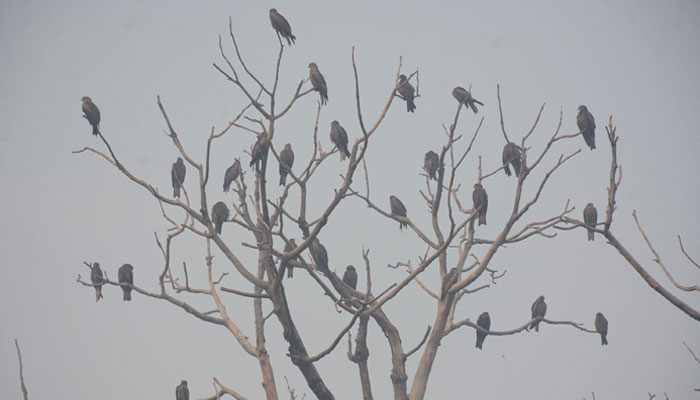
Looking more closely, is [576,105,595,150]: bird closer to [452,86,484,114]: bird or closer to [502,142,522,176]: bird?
[502,142,522,176]: bird

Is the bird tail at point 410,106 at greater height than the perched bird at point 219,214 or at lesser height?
greater

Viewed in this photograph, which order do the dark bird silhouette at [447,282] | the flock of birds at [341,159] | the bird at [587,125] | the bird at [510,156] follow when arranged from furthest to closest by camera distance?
the bird at [510,156], the bird at [587,125], the flock of birds at [341,159], the dark bird silhouette at [447,282]

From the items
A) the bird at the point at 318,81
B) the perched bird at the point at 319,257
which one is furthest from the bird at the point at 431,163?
the perched bird at the point at 319,257

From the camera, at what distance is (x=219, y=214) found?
9492 millimetres

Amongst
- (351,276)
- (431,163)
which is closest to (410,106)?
(431,163)

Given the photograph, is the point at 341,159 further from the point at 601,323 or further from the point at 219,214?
the point at 601,323

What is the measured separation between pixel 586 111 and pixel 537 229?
116 inches

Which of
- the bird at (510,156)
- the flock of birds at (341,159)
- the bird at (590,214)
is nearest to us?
the flock of birds at (341,159)

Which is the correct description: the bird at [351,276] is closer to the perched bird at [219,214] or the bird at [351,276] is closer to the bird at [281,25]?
the perched bird at [219,214]

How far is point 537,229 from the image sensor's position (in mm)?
7199

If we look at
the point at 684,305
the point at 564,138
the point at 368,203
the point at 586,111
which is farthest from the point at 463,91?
the point at 684,305

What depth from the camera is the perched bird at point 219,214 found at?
9.37 m

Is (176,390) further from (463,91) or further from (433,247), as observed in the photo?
(463,91)

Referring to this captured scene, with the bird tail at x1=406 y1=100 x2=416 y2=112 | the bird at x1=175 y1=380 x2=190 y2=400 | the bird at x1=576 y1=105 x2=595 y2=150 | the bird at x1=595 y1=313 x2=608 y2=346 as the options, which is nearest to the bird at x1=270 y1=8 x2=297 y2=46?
the bird tail at x1=406 y1=100 x2=416 y2=112
